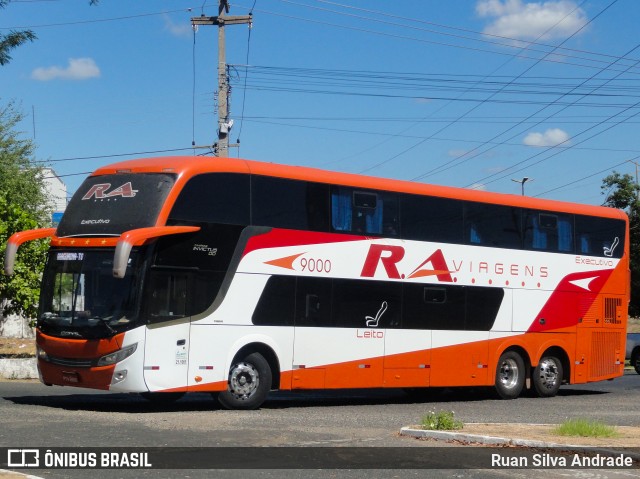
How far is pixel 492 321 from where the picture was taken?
23094mm

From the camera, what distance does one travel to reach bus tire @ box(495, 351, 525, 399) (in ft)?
77.3

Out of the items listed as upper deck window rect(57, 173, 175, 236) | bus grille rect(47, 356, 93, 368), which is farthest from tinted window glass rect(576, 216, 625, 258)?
bus grille rect(47, 356, 93, 368)

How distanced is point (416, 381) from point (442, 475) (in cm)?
1073

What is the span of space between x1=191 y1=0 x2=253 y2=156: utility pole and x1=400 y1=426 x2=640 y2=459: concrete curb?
68.0ft

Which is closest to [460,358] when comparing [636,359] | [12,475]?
[12,475]

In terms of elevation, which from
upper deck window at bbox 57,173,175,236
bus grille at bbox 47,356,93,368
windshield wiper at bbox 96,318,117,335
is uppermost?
upper deck window at bbox 57,173,175,236

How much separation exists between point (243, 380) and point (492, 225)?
23.6ft

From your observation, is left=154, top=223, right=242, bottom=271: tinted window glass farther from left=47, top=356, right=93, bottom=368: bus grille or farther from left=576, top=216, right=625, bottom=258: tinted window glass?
left=576, top=216, right=625, bottom=258: tinted window glass

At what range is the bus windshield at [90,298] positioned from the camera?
55.7 feet

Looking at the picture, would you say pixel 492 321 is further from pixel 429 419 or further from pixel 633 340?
pixel 633 340

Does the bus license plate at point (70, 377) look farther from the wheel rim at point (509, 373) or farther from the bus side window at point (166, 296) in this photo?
the wheel rim at point (509, 373)

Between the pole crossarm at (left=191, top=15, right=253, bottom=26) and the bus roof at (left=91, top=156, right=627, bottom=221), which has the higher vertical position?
the pole crossarm at (left=191, top=15, right=253, bottom=26)

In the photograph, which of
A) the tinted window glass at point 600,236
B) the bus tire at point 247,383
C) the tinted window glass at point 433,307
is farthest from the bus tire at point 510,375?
the bus tire at point 247,383

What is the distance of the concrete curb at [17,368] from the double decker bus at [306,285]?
29.5 feet
